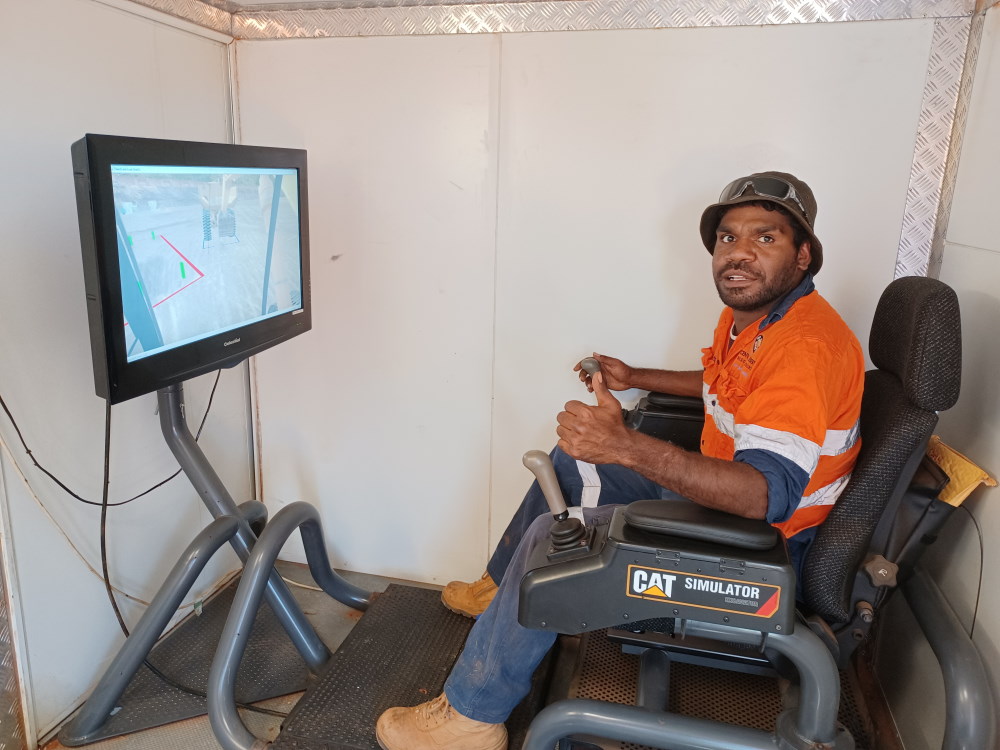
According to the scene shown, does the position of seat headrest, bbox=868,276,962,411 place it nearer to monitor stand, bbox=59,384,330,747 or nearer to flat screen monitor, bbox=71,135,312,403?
flat screen monitor, bbox=71,135,312,403

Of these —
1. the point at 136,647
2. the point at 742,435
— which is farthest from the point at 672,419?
the point at 136,647

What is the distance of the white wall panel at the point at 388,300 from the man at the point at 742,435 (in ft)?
2.42

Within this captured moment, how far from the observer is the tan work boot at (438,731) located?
164 centimetres

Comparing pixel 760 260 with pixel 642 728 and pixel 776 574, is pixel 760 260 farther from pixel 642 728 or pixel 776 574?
pixel 642 728

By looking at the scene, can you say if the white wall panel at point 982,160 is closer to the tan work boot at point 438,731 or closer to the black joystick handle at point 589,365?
the black joystick handle at point 589,365

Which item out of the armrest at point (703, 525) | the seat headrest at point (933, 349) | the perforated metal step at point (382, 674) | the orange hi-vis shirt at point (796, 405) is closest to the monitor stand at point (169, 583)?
the perforated metal step at point (382, 674)

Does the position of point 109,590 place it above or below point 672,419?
below

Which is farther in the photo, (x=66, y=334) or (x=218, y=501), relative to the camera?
(x=218, y=501)

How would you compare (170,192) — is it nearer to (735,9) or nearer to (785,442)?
(785,442)

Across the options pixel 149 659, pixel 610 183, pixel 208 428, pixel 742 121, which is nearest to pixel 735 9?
pixel 742 121

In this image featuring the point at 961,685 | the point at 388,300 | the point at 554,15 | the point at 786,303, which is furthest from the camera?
the point at 388,300

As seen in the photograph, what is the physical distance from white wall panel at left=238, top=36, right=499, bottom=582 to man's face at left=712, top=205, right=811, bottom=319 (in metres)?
0.86

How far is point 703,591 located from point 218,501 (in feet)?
4.44

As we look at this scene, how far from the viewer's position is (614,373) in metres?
2.22
